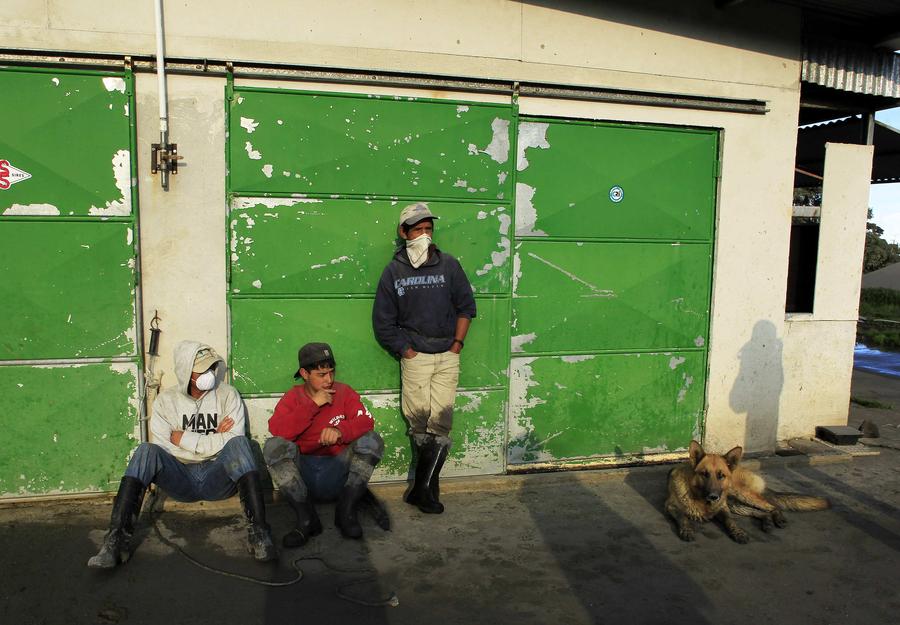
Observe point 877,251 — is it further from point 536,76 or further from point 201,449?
point 201,449

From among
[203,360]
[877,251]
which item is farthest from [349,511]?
[877,251]

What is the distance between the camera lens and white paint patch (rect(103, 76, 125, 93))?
4.54 metres

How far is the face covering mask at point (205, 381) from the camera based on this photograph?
424 centimetres

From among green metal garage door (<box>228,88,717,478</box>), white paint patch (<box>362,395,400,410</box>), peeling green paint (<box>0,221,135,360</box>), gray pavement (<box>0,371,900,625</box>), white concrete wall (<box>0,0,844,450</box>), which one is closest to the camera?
gray pavement (<box>0,371,900,625</box>)

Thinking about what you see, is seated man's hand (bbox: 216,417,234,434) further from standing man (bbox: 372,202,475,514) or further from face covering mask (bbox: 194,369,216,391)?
standing man (bbox: 372,202,475,514)

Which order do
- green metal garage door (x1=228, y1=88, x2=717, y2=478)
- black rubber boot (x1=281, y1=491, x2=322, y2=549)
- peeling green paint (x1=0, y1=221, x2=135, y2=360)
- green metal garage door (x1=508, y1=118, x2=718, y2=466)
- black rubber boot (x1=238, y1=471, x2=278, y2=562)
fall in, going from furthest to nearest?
1. green metal garage door (x1=508, y1=118, x2=718, y2=466)
2. green metal garage door (x1=228, y1=88, x2=717, y2=478)
3. peeling green paint (x1=0, y1=221, x2=135, y2=360)
4. black rubber boot (x1=281, y1=491, x2=322, y2=549)
5. black rubber boot (x1=238, y1=471, x2=278, y2=562)

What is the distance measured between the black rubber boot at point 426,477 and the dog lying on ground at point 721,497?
1.66 metres

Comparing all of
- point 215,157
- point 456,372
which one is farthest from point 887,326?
point 215,157

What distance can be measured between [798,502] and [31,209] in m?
5.71

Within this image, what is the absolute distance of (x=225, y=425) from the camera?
14.2 feet

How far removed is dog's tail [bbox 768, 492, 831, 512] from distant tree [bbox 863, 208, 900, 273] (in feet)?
102

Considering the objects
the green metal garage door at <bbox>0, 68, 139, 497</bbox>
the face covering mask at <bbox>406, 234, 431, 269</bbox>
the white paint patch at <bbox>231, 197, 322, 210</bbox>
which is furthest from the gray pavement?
the white paint patch at <bbox>231, 197, 322, 210</bbox>

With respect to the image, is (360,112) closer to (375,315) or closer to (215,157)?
(215,157)

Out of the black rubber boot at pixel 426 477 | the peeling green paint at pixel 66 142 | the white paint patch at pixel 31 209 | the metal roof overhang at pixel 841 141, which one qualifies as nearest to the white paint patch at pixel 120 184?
the peeling green paint at pixel 66 142
